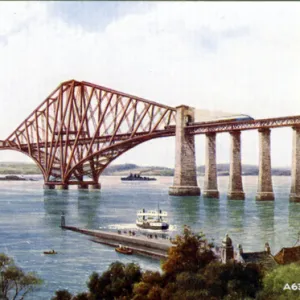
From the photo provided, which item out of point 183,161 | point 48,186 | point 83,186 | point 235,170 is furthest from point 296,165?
point 48,186

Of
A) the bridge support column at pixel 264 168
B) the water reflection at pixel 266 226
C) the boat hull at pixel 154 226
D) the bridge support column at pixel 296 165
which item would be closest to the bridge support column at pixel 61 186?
the bridge support column at pixel 264 168

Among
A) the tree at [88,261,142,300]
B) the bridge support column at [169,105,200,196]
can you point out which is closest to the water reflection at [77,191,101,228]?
the bridge support column at [169,105,200,196]

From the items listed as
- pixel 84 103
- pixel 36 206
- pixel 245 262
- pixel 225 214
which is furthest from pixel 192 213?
pixel 84 103

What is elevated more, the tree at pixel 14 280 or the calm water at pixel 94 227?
the calm water at pixel 94 227

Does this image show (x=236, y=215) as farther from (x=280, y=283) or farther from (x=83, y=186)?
(x=83, y=186)

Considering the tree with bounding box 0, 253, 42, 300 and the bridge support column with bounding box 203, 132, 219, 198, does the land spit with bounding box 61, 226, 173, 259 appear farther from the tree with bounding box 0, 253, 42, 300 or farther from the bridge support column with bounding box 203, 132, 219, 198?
the bridge support column with bounding box 203, 132, 219, 198

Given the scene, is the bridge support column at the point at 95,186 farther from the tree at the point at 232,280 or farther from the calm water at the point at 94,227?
the tree at the point at 232,280
